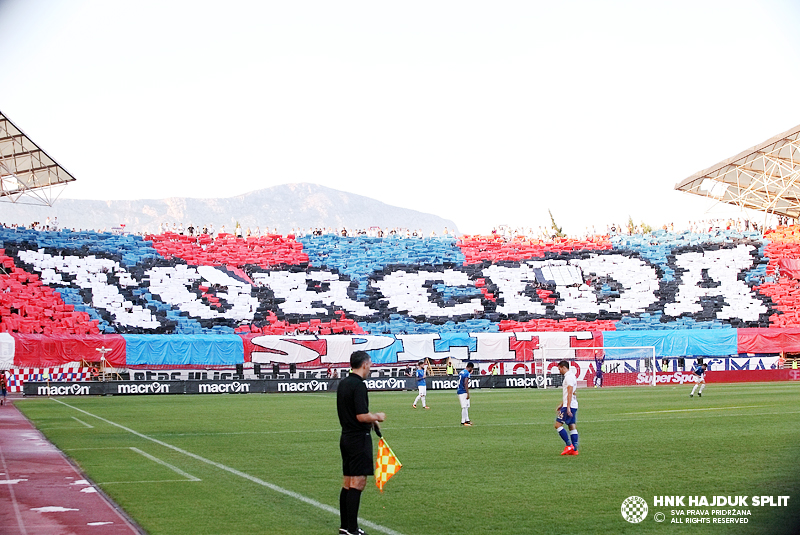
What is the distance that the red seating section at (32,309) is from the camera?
5172 cm

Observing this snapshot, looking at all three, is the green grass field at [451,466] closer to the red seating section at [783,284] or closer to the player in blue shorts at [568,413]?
the player in blue shorts at [568,413]

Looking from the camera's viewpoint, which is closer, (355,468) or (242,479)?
(355,468)

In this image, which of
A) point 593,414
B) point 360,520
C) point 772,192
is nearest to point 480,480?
point 360,520

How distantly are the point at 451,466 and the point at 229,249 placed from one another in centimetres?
5310

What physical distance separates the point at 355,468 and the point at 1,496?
695 centimetres

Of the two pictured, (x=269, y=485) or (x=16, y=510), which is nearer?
(x=16, y=510)

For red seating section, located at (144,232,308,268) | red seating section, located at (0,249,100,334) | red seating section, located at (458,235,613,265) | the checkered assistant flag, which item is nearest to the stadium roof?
red seating section, located at (458,235,613,265)

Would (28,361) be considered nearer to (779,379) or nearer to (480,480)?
(480,480)

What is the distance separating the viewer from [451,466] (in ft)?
55.8

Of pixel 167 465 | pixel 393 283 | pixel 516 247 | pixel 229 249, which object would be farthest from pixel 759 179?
pixel 167 465

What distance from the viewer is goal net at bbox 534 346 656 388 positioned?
1976 inches

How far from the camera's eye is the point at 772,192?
2852 inches

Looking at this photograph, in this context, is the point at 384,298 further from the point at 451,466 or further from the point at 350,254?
the point at 451,466

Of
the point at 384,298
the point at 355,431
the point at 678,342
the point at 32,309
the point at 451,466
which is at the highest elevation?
the point at 384,298
